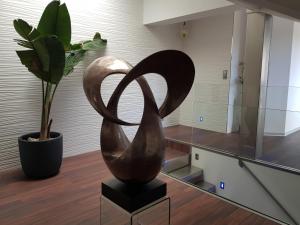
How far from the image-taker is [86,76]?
144 cm

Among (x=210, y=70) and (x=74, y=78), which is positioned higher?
(x=210, y=70)

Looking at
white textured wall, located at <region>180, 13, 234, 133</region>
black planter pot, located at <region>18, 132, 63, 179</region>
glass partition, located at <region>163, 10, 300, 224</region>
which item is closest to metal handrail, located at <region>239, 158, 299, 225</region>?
glass partition, located at <region>163, 10, 300, 224</region>

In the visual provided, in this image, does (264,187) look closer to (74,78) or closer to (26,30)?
(74,78)

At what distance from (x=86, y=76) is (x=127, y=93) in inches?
89.8

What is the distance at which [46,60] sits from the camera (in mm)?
2148

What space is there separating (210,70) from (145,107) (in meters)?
3.20

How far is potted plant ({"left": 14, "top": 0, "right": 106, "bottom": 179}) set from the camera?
2.08 metres

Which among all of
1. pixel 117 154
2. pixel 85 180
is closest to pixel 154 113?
pixel 117 154

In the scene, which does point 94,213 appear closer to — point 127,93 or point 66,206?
point 66,206

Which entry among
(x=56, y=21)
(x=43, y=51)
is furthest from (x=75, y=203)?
(x=56, y=21)

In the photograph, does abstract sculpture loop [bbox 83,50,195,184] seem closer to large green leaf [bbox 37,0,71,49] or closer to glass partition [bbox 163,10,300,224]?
large green leaf [bbox 37,0,71,49]

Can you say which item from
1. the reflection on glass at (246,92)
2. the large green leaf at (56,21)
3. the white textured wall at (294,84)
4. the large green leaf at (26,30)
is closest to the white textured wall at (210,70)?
the reflection on glass at (246,92)

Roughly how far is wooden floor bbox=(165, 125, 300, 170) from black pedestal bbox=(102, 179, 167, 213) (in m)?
1.89

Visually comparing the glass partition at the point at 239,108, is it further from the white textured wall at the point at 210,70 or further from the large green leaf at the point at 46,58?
the large green leaf at the point at 46,58
